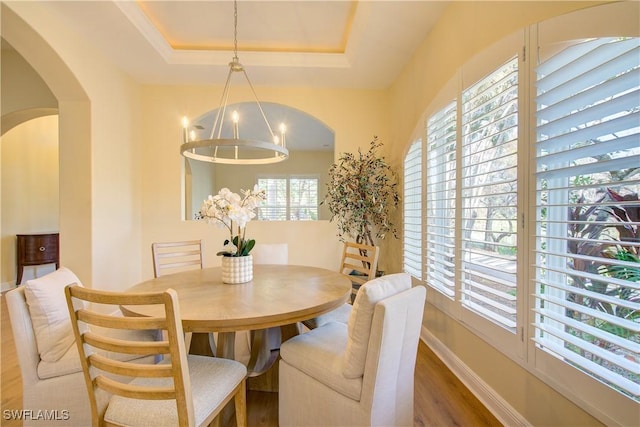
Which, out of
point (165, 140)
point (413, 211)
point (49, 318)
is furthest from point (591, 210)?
point (165, 140)

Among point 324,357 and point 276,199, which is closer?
point 324,357

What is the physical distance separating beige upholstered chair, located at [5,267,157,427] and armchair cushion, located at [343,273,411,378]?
1374 mm

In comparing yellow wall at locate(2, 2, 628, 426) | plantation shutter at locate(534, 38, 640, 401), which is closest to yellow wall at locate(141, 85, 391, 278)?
yellow wall at locate(2, 2, 628, 426)

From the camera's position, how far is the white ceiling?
96.5 inches

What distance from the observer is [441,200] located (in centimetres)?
238

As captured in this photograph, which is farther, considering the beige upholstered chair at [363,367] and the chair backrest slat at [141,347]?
the beige upholstered chair at [363,367]

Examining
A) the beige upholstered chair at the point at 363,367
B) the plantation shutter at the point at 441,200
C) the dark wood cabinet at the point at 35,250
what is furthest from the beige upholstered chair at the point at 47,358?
the dark wood cabinet at the point at 35,250

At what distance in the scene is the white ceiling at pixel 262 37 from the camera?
2.45 metres

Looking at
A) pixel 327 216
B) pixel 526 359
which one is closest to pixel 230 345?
pixel 526 359

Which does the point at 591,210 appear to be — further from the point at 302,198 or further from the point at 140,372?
the point at 302,198

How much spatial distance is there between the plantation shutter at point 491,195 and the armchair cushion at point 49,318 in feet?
7.82

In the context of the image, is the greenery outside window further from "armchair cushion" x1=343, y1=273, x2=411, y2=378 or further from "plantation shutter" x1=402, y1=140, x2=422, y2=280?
"armchair cushion" x1=343, y1=273, x2=411, y2=378

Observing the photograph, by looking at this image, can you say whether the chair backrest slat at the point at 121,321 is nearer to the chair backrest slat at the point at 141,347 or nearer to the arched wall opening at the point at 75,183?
the chair backrest slat at the point at 141,347

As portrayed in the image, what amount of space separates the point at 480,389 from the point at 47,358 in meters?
2.50
